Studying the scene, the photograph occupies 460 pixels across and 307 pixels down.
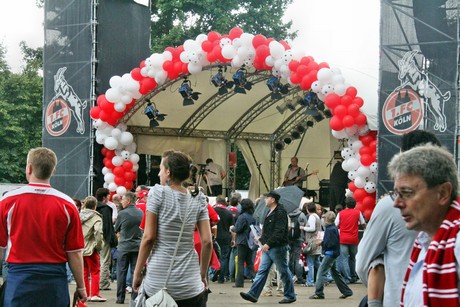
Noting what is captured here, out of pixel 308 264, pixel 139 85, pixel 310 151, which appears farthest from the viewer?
pixel 310 151

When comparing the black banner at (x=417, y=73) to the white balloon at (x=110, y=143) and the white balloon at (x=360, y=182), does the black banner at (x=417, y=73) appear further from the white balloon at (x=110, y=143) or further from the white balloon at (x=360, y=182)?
the white balloon at (x=110, y=143)

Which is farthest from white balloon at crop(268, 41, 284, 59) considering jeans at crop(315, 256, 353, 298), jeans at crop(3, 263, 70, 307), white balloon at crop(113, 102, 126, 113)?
jeans at crop(3, 263, 70, 307)

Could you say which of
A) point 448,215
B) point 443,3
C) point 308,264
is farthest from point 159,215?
point 443,3

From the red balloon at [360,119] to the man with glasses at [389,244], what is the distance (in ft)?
55.0

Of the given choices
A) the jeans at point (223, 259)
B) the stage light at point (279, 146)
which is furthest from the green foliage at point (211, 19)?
the jeans at point (223, 259)

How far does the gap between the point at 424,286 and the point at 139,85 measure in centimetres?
2143

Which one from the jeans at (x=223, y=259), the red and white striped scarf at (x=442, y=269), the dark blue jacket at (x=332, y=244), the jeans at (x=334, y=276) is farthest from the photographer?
the jeans at (x=223, y=259)

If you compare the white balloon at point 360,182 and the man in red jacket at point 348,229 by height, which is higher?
the white balloon at point 360,182

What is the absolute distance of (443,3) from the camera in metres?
21.1

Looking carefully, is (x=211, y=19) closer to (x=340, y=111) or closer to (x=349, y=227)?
(x=340, y=111)

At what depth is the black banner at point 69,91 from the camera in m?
25.6

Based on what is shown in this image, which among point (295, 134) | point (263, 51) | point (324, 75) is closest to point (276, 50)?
point (263, 51)

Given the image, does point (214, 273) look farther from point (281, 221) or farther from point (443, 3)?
point (443, 3)

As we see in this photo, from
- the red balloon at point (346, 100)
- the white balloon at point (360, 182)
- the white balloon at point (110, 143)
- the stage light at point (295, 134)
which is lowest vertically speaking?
the white balloon at point (360, 182)
